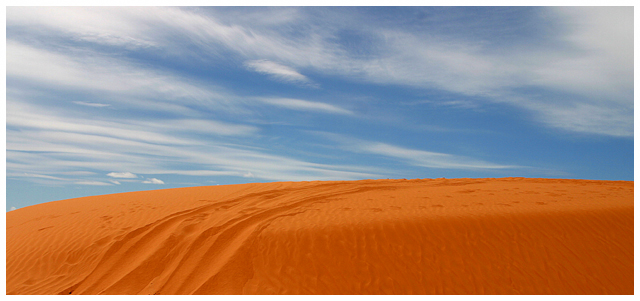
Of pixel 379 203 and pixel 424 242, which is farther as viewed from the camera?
pixel 379 203

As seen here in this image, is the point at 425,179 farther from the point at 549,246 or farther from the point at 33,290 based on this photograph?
the point at 33,290

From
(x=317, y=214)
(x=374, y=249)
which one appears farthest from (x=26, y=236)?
(x=374, y=249)

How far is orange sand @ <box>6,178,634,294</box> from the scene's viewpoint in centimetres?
912

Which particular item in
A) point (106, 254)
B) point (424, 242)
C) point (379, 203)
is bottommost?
point (106, 254)

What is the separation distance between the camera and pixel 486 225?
37.1ft

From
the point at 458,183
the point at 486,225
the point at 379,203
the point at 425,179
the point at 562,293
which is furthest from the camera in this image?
the point at 425,179

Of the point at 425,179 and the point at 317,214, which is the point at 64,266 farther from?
the point at 425,179

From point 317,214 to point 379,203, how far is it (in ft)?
9.94

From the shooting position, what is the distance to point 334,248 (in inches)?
399

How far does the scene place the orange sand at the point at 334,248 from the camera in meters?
9.12

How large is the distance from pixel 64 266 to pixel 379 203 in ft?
35.3
